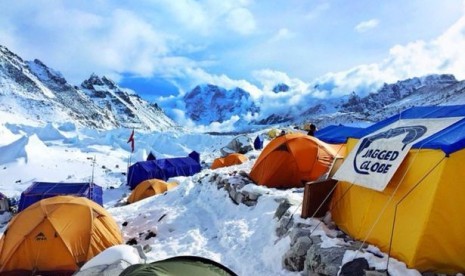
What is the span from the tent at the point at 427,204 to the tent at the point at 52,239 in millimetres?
6216

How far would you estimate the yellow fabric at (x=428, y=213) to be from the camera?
597 cm

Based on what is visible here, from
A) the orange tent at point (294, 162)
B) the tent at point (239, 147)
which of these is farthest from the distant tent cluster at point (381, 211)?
the tent at point (239, 147)

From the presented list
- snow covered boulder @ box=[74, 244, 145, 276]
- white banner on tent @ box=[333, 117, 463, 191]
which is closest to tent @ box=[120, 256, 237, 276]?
snow covered boulder @ box=[74, 244, 145, 276]

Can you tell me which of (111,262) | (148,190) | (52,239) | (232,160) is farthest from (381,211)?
(232,160)

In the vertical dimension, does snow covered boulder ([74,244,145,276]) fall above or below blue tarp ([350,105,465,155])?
below

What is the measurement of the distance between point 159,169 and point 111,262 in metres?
25.7

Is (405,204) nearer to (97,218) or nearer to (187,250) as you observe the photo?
(187,250)

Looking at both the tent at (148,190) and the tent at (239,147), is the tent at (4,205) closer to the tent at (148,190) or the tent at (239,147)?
the tent at (148,190)

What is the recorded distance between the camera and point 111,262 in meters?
6.48

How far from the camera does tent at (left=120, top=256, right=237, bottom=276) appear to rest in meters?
4.50

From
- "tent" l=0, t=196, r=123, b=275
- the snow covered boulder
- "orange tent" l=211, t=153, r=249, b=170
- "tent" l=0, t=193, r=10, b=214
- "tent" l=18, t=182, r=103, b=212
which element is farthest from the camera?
"orange tent" l=211, t=153, r=249, b=170

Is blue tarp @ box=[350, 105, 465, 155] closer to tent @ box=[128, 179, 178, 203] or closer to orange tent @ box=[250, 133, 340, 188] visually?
orange tent @ box=[250, 133, 340, 188]

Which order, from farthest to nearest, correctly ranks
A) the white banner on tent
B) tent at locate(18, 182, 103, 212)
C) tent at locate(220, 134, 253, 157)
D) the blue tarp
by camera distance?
tent at locate(220, 134, 253, 157) < tent at locate(18, 182, 103, 212) < the white banner on tent < the blue tarp

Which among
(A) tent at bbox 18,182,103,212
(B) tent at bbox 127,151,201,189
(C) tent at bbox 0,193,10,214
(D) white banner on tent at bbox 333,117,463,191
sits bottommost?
(B) tent at bbox 127,151,201,189
